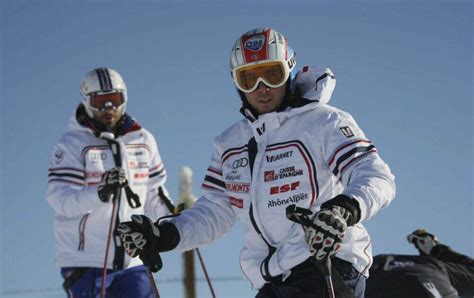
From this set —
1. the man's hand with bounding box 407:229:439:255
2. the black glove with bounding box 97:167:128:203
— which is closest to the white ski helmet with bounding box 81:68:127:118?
the black glove with bounding box 97:167:128:203

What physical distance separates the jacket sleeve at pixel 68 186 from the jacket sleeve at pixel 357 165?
3.10 meters

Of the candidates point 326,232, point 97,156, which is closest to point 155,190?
point 97,156

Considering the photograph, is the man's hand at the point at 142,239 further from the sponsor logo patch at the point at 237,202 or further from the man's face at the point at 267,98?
the man's face at the point at 267,98

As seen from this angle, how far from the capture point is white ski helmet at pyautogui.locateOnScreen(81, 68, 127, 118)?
8.43m

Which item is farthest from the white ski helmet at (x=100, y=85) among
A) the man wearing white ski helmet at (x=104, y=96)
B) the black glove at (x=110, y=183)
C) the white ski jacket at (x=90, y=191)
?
the black glove at (x=110, y=183)

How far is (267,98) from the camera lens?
17.7ft

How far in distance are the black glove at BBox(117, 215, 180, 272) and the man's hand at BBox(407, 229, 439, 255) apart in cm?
428

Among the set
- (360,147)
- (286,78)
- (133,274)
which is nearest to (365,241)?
(360,147)

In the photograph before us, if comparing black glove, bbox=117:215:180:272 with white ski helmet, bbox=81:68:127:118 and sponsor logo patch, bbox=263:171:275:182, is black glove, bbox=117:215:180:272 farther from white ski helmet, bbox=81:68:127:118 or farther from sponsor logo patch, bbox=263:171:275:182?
white ski helmet, bbox=81:68:127:118

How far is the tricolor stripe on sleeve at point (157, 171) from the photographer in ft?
27.3

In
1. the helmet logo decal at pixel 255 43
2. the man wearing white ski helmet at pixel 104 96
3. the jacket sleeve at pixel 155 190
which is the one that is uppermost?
the helmet logo decal at pixel 255 43

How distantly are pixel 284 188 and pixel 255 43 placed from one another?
919 mm

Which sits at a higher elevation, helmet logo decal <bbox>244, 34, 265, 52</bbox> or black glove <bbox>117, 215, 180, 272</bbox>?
helmet logo decal <bbox>244, 34, 265, 52</bbox>

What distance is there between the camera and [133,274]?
779cm
